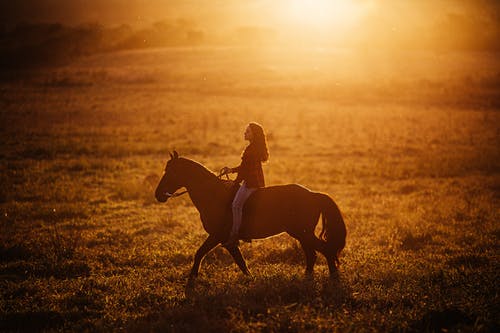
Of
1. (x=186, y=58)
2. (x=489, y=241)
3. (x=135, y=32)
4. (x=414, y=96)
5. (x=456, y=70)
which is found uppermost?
(x=135, y=32)

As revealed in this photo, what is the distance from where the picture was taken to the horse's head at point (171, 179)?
7.79 meters

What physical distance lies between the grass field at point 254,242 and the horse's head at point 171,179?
1.47 metres

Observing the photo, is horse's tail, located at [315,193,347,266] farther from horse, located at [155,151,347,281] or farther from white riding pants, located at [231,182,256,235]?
white riding pants, located at [231,182,256,235]

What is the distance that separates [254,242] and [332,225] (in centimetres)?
355

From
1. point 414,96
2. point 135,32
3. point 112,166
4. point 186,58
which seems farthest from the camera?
point 135,32

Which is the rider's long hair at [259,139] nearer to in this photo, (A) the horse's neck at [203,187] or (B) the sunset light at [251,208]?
(B) the sunset light at [251,208]

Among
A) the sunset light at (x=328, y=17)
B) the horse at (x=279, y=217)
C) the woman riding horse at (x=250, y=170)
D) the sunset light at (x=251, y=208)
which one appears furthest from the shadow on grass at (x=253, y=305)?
the sunset light at (x=328, y=17)

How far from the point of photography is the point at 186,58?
74750mm

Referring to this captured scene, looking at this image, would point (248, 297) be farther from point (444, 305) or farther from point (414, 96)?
point (414, 96)

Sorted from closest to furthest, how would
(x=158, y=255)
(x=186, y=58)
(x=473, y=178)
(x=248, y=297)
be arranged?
(x=248, y=297) < (x=158, y=255) < (x=473, y=178) < (x=186, y=58)

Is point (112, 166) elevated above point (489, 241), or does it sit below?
above

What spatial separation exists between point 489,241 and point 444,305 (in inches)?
182

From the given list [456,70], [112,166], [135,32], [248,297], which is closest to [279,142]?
[112,166]

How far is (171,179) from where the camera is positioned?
25.9 ft
